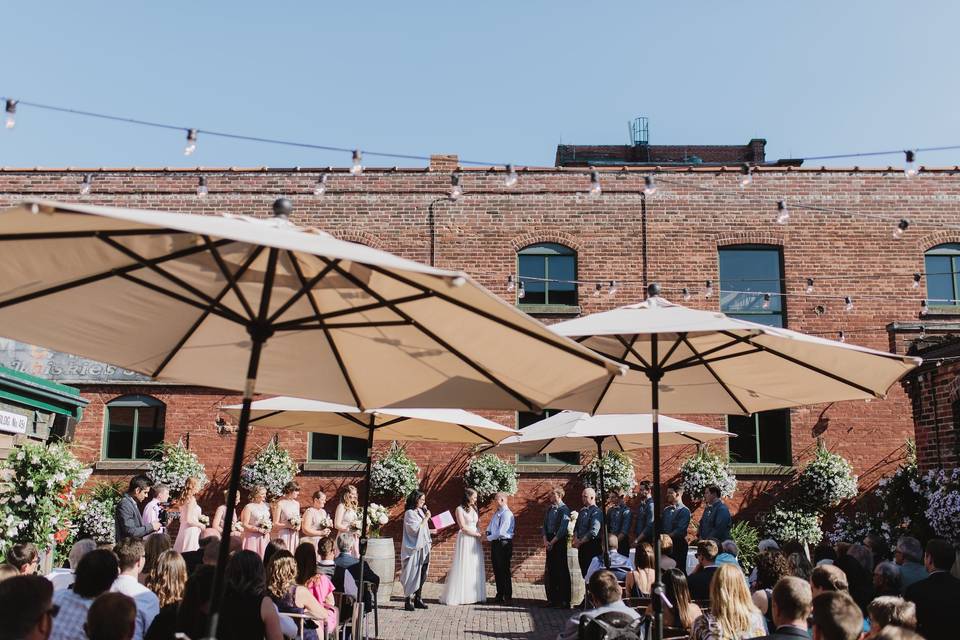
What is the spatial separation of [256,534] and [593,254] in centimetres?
825

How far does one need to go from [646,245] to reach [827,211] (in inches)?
134

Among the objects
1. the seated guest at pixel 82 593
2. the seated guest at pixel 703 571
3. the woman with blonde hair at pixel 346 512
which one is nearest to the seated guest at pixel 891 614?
the seated guest at pixel 703 571

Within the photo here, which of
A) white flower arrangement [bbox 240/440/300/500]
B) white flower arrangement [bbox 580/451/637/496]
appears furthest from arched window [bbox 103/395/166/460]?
white flower arrangement [bbox 580/451/637/496]

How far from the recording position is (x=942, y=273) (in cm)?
1553

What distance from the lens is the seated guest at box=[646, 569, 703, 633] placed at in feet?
19.7

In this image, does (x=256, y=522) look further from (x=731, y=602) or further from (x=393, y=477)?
(x=731, y=602)

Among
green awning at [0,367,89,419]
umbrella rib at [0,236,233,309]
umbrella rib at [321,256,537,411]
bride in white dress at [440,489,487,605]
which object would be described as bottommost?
bride in white dress at [440,489,487,605]

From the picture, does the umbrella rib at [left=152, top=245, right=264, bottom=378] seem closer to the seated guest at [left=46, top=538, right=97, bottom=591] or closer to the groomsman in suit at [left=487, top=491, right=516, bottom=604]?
the seated guest at [left=46, top=538, right=97, bottom=591]

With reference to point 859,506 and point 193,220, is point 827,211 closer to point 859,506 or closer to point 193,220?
point 859,506

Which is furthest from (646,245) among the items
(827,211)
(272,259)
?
(272,259)

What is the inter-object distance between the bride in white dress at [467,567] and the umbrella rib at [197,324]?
27.2ft

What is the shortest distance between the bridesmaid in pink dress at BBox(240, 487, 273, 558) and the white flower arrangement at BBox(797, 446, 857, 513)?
30.0 ft

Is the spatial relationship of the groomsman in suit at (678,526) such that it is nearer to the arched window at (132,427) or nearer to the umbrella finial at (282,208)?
the umbrella finial at (282,208)

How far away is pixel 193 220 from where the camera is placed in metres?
3.08
